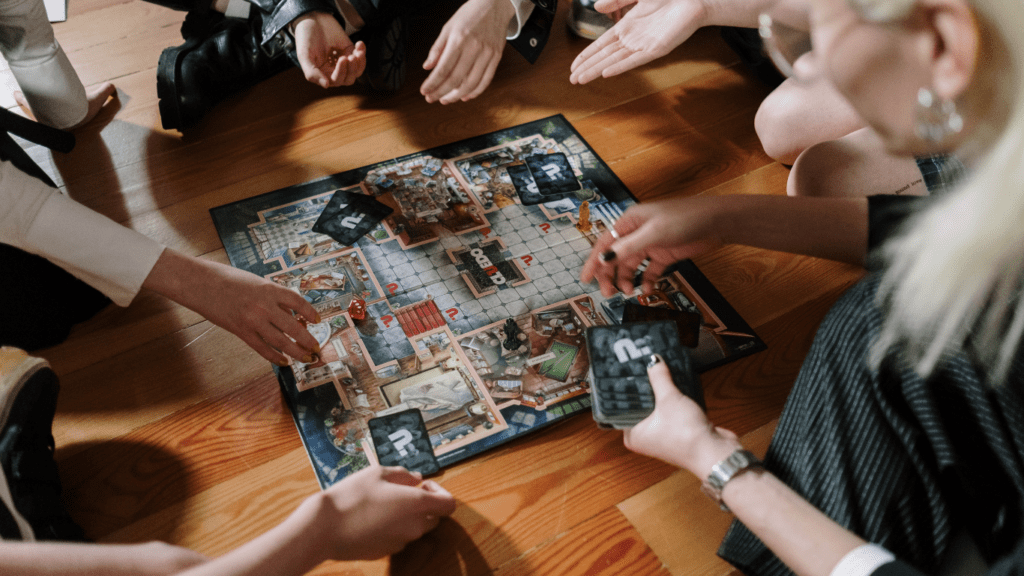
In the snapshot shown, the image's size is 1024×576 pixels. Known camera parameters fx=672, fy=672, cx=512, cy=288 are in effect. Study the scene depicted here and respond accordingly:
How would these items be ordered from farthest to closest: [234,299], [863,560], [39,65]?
[39,65] → [234,299] → [863,560]

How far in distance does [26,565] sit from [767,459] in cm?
89

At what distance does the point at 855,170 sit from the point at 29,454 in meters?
1.43

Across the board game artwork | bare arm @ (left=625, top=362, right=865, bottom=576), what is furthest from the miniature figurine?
bare arm @ (left=625, top=362, right=865, bottom=576)

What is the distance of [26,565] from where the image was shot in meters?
0.69

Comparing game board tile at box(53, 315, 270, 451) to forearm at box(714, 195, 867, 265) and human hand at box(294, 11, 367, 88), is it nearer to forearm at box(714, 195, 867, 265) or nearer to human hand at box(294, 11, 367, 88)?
human hand at box(294, 11, 367, 88)

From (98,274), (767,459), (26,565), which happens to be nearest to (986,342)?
(767,459)

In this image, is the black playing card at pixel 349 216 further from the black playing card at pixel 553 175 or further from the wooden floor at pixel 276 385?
the black playing card at pixel 553 175

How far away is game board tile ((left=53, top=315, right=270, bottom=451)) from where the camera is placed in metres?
1.08

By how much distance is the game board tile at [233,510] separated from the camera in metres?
0.96

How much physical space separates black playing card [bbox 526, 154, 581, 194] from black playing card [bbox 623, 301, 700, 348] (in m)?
0.33

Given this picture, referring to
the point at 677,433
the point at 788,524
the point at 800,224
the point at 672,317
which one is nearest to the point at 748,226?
the point at 800,224

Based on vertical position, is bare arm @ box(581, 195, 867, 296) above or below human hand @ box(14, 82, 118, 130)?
above

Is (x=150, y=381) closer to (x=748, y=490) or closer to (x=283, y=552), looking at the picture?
(x=283, y=552)

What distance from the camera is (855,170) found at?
1.28 m
